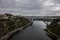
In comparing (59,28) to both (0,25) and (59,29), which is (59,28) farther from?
(0,25)

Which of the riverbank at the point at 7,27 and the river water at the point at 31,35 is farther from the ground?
the riverbank at the point at 7,27

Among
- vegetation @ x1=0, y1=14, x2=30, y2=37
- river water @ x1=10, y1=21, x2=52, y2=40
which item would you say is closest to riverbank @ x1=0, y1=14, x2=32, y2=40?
vegetation @ x1=0, y1=14, x2=30, y2=37

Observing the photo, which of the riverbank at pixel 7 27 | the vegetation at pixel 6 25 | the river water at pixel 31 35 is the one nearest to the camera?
the riverbank at pixel 7 27

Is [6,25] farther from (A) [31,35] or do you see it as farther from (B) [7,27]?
(A) [31,35]

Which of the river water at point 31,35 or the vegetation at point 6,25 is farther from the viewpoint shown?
the vegetation at point 6,25

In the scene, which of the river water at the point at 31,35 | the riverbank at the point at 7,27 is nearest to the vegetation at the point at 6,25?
the riverbank at the point at 7,27

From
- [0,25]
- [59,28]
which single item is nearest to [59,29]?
[59,28]

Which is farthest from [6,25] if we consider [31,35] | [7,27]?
[31,35]

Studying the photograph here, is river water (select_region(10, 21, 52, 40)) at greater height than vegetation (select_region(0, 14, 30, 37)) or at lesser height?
lesser

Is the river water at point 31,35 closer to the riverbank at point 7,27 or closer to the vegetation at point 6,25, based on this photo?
the riverbank at point 7,27

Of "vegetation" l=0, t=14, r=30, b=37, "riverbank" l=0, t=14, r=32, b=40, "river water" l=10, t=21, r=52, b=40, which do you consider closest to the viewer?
"riverbank" l=0, t=14, r=32, b=40

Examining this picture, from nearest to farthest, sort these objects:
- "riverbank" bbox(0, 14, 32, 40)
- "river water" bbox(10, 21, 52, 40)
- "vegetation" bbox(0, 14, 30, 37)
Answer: "riverbank" bbox(0, 14, 32, 40), "river water" bbox(10, 21, 52, 40), "vegetation" bbox(0, 14, 30, 37)

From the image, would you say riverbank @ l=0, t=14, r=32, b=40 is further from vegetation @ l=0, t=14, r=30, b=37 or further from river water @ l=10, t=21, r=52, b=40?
river water @ l=10, t=21, r=52, b=40
